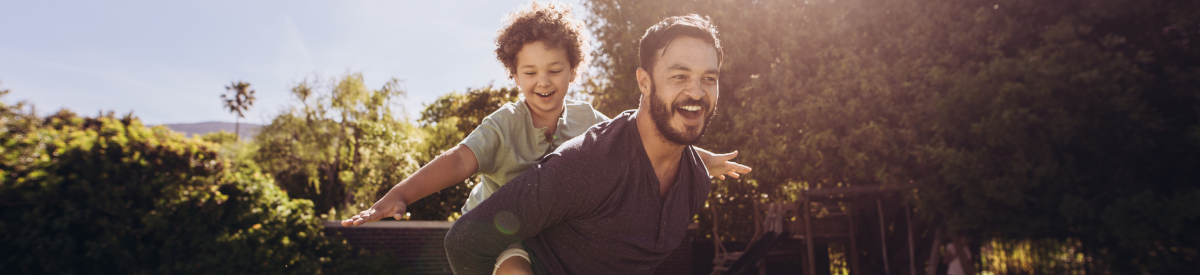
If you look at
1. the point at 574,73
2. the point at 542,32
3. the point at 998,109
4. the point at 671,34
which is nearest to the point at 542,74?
the point at 542,32

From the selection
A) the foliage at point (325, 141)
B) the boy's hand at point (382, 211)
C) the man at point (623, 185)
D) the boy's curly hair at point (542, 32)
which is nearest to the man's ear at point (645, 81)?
the man at point (623, 185)

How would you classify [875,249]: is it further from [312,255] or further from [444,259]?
[312,255]

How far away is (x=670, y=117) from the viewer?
6.59ft

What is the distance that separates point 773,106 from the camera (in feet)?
33.0

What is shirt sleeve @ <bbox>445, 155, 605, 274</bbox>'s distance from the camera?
5.93 ft

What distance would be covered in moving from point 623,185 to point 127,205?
27.1ft

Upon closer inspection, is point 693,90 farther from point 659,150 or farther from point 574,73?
point 574,73

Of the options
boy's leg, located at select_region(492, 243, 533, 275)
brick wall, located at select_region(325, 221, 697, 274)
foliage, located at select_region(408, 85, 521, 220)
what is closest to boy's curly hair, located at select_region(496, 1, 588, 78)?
boy's leg, located at select_region(492, 243, 533, 275)

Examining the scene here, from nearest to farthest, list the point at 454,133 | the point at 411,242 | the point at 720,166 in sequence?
1. the point at 720,166
2. the point at 411,242
3. the point at 454,133

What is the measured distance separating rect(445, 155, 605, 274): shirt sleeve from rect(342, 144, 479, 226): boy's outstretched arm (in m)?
0.17

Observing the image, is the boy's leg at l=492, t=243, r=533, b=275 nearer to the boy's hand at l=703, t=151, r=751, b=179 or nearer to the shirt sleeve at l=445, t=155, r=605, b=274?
the shirt sleeve at l=445, t=155, r=605, b=274

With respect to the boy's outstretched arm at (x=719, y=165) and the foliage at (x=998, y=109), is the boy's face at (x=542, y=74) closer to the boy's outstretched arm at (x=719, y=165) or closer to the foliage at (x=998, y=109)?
the boy's outstretched arm at (x=719, y=165)

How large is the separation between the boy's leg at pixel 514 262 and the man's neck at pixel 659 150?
50cm

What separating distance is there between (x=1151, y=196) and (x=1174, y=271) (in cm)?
140
